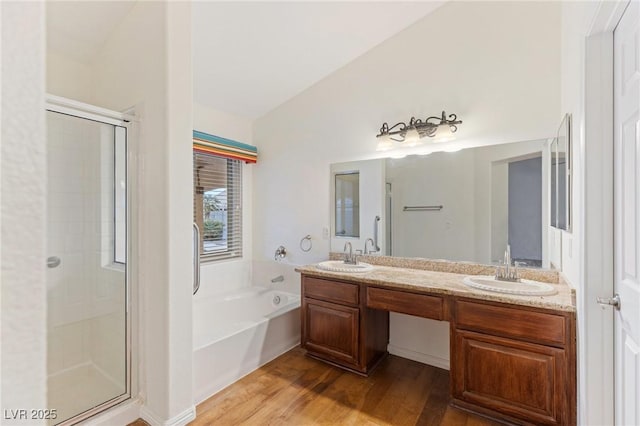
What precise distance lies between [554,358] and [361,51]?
8.97 feet

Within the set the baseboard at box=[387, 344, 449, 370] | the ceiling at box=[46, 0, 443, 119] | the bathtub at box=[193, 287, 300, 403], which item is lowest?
the baseboard at box=[387, 344, 449, 370]

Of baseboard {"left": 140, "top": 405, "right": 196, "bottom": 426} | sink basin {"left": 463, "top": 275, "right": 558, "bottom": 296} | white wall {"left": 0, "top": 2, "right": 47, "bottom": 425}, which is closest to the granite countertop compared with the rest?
sink basin {"left": 463, "top": 275, "right": 558, "bottom": 296}

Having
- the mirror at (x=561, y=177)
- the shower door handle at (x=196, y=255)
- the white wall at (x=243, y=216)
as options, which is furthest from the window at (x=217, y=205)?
the mirror at (x=561, y=177)

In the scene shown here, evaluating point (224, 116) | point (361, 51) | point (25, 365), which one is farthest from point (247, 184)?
point (25, 365)

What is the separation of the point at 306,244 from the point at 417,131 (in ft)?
5.23

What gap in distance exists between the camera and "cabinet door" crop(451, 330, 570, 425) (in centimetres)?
166

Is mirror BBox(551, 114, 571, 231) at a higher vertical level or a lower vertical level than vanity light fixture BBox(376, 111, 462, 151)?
lower

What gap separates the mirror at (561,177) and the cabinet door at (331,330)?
4.89 feet

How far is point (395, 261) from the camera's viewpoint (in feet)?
9.07

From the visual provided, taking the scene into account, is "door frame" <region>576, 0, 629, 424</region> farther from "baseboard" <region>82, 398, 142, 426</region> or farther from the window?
the window

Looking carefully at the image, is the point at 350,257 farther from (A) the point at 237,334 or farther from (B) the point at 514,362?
(B) the point at 514,362

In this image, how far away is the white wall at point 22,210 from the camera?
27 cm

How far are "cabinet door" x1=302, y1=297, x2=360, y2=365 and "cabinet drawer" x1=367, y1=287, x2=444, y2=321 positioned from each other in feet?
0.65

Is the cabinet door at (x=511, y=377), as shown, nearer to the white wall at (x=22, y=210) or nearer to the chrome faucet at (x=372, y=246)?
the chrome faucet at (x=372, y=246)
